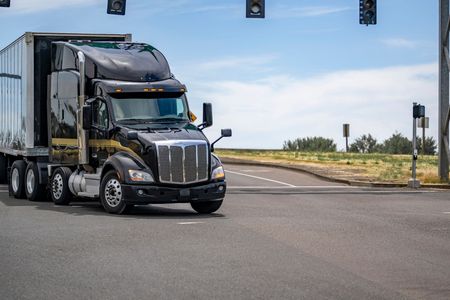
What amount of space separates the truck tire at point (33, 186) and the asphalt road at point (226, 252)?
0.76 m

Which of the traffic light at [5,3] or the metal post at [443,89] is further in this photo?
the metal post at [443,89]

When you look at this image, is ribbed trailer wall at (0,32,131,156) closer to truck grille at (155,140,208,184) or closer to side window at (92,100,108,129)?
side window at (92,100,108,129)

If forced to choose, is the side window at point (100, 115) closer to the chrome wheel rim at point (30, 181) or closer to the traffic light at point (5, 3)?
the chrome wheel rim at point (30, 181)

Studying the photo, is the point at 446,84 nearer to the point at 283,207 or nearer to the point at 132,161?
the point at 283,207

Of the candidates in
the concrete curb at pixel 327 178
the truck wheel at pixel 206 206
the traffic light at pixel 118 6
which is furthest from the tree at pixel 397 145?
the truck wheel at pixel 206 206

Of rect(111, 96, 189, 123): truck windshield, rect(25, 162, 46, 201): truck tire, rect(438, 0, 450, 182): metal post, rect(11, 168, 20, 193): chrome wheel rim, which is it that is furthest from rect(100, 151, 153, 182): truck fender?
rect(438, 0, 450, 182): metal post

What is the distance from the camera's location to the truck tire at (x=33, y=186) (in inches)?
914

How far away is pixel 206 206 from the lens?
20141mm

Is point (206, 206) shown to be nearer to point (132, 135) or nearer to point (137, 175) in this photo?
point (137, 175)

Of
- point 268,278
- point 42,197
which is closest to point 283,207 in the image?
point 42,197

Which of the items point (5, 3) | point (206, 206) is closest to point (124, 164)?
point (206, 206)

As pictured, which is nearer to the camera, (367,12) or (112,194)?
(112,194)

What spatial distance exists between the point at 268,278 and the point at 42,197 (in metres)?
14.0

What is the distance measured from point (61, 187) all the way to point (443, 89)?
1770cm
